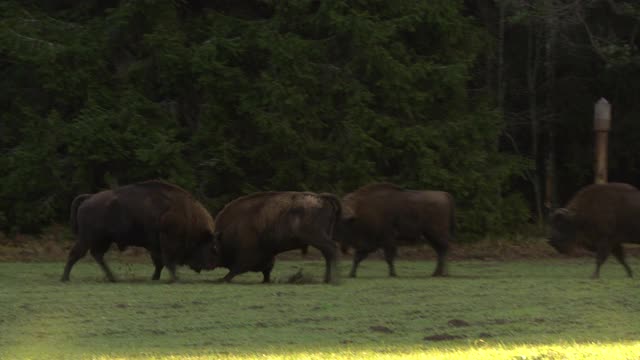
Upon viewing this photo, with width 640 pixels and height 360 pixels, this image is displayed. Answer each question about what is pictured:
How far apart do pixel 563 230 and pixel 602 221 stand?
842mm

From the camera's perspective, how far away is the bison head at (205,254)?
18.2m

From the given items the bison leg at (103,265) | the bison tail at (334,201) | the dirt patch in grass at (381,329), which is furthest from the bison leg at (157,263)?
the dirt patch in grass at (381,329)

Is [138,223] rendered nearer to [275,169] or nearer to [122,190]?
[122,190]

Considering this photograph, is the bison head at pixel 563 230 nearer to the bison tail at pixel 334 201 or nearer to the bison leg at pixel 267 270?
the bison tail at pixel 334 201

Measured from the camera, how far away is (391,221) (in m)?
19.7

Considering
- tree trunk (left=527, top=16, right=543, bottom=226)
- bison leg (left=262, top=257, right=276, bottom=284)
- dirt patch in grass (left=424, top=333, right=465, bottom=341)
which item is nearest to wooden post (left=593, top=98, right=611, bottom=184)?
tree trunk (left=527, top=16, right=543, bottom=226)

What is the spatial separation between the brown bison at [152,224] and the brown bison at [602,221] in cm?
545

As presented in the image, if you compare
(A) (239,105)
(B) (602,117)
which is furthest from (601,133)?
(A) (239,105)

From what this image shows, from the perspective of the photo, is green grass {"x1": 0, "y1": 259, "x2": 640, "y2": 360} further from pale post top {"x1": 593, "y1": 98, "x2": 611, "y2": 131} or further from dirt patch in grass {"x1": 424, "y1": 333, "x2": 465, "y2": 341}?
pale post top {"x1": 593, "y1": 98, "x2": 611, "y2": 131}

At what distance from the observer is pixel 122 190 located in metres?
18.4

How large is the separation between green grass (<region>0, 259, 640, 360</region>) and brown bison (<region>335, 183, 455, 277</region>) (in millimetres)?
623

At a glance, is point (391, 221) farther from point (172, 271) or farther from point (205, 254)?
point (172, 271)

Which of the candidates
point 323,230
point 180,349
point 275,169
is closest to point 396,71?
point 275,169

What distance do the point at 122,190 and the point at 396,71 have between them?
313 inches
